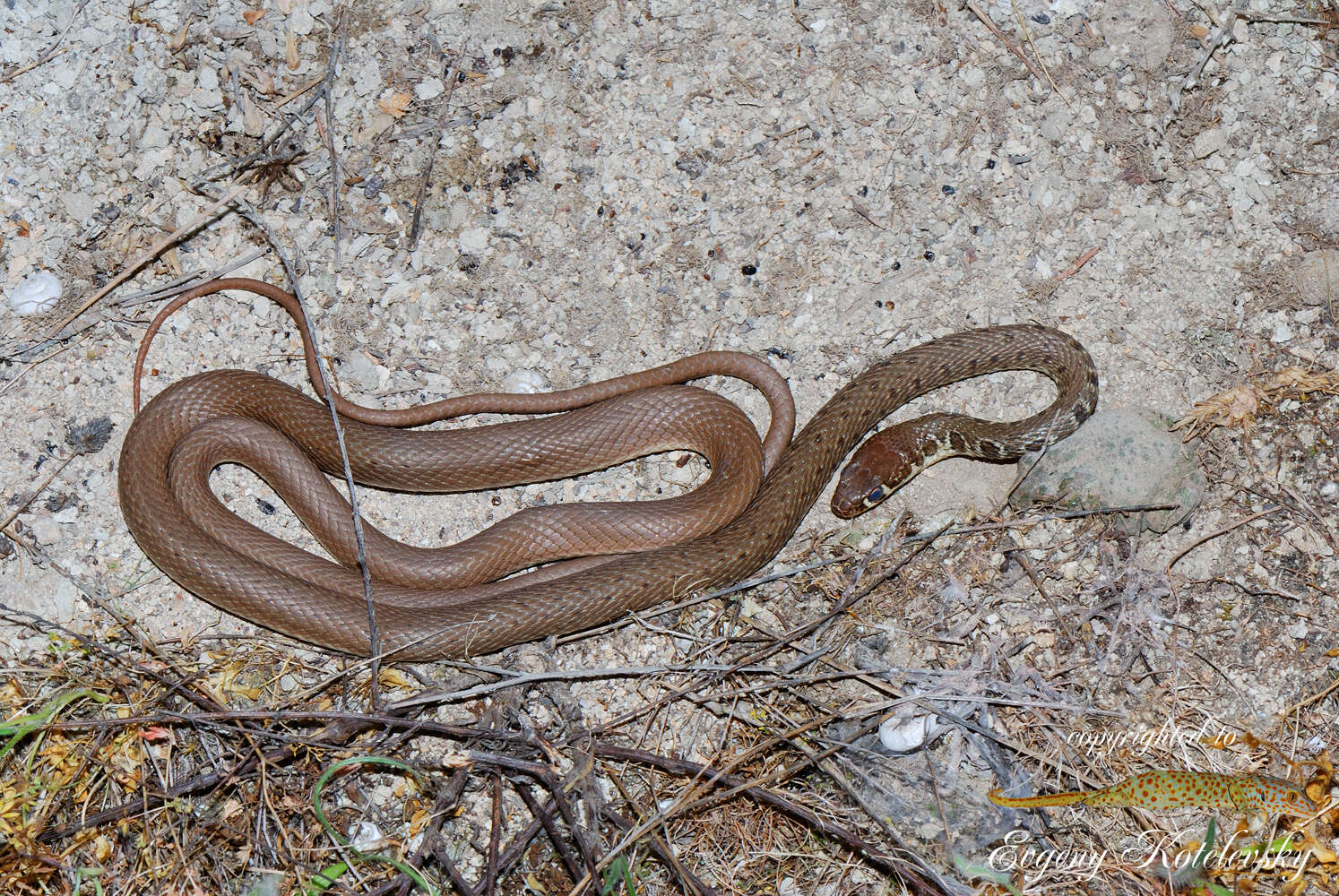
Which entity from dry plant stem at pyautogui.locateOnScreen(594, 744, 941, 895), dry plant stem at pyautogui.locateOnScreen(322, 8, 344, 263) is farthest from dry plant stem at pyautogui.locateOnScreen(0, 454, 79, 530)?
dry plant stem at pyautogui.locateOnScreen(594, 744, 941, 895)

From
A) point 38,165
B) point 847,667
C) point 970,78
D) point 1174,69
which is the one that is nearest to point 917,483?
point 847,667

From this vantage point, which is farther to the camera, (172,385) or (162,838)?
(172,385)

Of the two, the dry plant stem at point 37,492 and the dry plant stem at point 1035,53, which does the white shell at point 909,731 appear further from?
the dry plant stem at point 37,492

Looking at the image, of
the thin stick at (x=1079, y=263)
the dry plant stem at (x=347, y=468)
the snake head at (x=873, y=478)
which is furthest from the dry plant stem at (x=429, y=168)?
the thin stick at (x=1079, y=263)

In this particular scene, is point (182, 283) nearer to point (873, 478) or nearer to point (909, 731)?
point (873, 478)

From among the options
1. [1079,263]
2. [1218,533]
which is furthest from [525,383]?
[1218,533]

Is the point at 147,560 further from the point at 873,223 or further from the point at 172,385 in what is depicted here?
the point at 873,223

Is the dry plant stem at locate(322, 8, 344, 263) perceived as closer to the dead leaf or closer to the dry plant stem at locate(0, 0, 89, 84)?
the dead leaf
